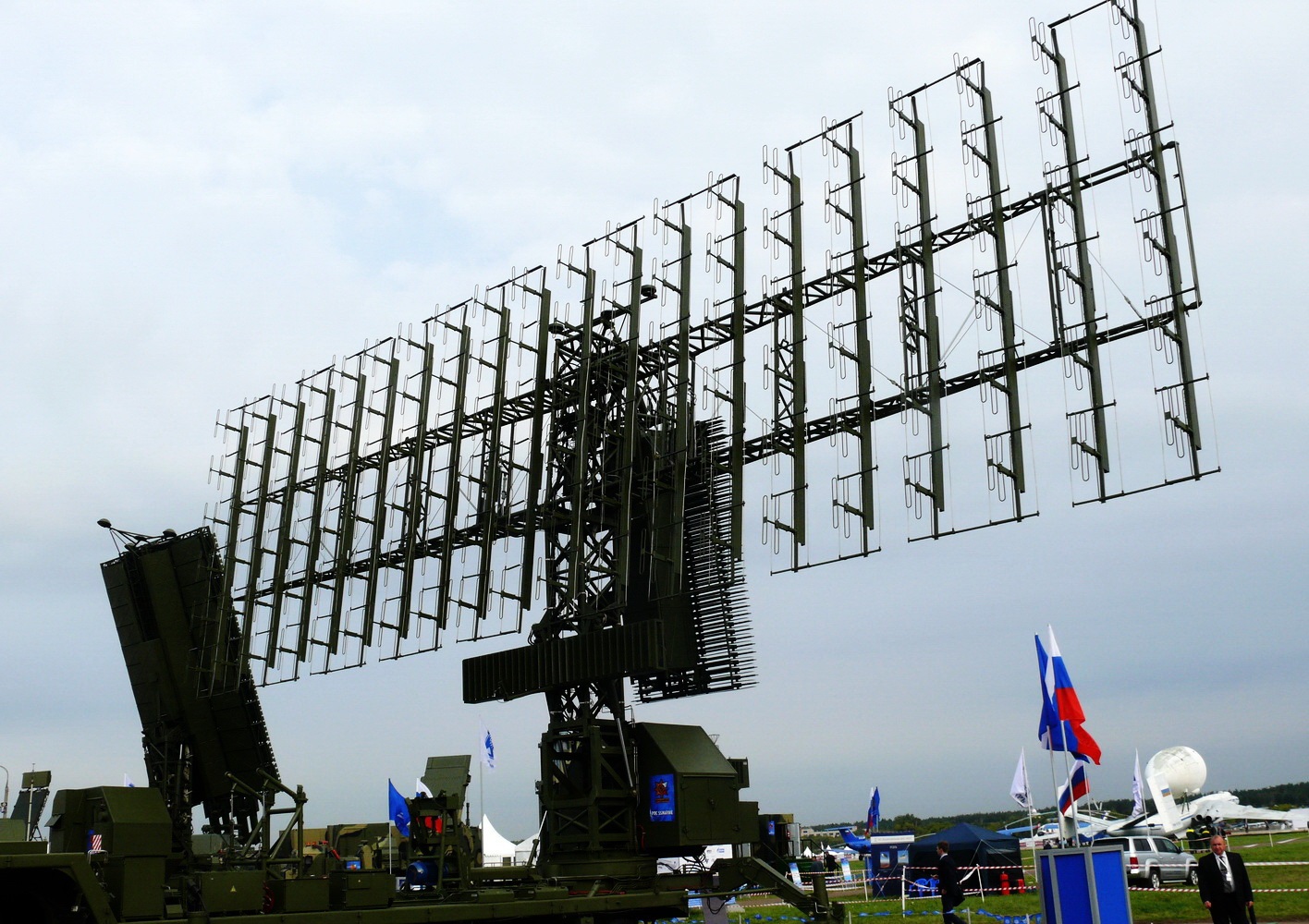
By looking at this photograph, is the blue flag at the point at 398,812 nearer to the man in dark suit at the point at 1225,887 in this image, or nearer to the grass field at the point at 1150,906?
the grass field at the point at 1150,906

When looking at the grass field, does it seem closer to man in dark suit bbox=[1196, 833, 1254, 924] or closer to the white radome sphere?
man in dark suit bbox=[1196, 833, 1254, 924]

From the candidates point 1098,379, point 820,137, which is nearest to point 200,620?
point 820,137

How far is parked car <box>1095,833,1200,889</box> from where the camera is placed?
33.5 metres

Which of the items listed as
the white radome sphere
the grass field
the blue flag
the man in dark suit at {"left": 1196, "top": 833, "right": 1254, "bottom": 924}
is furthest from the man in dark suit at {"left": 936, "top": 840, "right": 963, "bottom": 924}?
the white radome sphere

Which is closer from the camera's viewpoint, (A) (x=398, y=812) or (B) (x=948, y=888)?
(B) (x=948, y=888)

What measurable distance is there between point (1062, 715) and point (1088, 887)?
15.0 feet

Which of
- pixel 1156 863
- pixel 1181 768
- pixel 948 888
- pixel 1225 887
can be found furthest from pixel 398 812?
pixel 1181 768

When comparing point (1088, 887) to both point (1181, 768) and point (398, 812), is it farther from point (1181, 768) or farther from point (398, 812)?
point (1181, 768)

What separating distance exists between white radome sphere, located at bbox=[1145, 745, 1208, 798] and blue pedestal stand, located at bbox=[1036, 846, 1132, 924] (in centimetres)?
6450

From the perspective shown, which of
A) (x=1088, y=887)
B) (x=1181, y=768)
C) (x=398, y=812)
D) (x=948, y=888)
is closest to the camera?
(x=1088, y=887)

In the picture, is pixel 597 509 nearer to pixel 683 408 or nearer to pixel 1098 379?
pixel 683 408

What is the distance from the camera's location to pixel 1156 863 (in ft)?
110

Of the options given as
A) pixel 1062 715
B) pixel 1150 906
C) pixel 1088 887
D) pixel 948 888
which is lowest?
pixel 1150 906

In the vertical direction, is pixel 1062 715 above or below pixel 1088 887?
above
